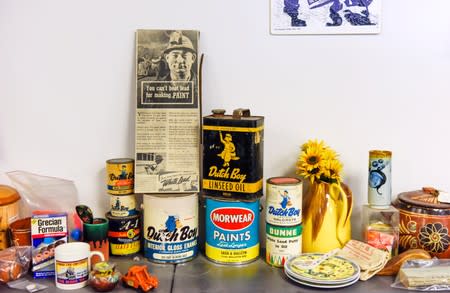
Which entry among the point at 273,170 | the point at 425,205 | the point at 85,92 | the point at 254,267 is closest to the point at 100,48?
the point at 85,92

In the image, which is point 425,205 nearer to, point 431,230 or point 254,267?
point 431,230

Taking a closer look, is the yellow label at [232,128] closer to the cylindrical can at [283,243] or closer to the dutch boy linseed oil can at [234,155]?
the dutch boy linseed oil can at [234,155]

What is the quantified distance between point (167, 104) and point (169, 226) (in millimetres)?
312

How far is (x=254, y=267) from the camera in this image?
1.32m

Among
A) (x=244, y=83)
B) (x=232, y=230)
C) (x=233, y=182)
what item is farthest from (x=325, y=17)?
(x=232, y=230)

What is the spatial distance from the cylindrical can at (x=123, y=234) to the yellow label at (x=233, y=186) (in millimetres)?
216

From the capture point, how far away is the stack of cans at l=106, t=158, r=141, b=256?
4.45 ft

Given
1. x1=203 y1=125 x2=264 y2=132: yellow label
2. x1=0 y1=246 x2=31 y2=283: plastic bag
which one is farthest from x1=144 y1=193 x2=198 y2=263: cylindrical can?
x1=0 y1=246 x2=31 y2=283: plastic bag

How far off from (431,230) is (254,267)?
0.44 meters

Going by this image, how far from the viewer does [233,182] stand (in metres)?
1.31

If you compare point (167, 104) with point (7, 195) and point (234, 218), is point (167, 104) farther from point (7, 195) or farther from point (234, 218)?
point (7, 195)

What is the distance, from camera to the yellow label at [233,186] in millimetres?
1298

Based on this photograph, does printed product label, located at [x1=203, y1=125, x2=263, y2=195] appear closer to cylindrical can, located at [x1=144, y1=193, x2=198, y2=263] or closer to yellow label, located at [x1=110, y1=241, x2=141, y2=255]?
cylindrical can, located at [x1=144, y1=193, x2=198, y2=263]

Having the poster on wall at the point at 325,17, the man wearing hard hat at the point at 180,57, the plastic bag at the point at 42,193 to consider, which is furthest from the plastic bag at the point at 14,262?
the poster on wall at the point at 325,17
